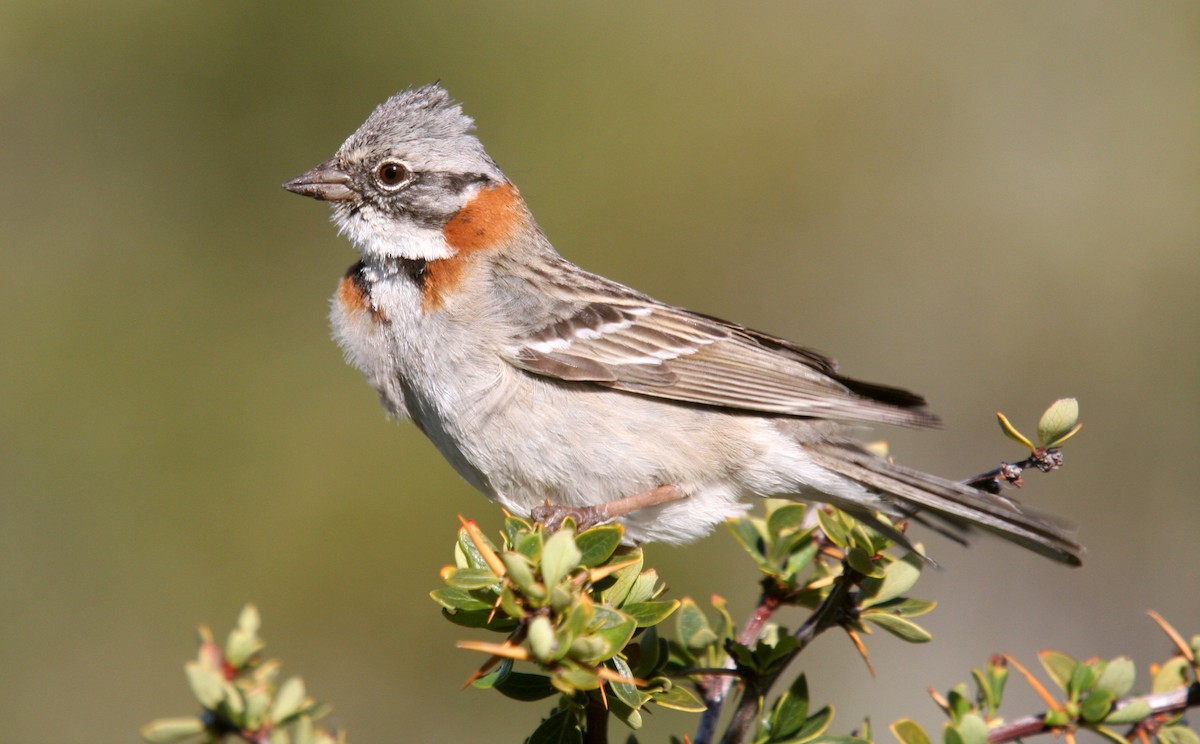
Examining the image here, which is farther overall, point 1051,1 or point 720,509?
point 1051,1

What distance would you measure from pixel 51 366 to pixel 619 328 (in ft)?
12.4

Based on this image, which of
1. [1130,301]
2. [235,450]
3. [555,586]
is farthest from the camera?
[1130,301]

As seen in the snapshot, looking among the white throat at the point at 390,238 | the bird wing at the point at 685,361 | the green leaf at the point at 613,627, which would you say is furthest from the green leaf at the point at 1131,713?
the white throat at the point at 390,238

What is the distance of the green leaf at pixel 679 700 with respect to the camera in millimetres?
2418

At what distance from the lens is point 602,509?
344 cm

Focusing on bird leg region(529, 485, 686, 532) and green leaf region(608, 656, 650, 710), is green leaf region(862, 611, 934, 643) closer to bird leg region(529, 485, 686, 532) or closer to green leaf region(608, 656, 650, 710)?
green leaf region(608, 656, 650, 710)

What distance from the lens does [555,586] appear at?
211 cm

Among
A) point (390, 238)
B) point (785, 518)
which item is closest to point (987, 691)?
point (785, 518)

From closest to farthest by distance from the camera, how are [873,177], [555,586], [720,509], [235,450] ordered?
[555,586] → [720,509] → [235,450] → [873,177]

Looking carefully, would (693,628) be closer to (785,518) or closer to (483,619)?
(785,518)

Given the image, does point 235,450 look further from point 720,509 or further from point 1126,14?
point 1126,14

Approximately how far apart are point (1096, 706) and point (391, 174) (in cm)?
274

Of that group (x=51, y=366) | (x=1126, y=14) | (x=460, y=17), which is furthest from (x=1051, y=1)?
(x=51, y=366)

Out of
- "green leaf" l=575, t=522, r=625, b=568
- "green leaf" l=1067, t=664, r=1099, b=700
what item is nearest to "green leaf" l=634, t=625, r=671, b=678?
"green leaf" l=575, t=522, r=625, b=568
